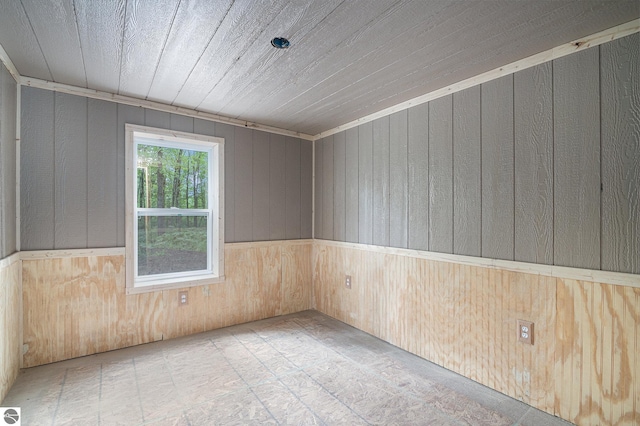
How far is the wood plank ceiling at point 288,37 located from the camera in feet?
5.40

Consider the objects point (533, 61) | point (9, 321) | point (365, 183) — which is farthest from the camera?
point (365, 183)

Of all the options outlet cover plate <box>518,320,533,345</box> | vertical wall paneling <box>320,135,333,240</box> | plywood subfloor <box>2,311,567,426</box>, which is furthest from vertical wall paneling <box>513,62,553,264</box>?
vertical wall paneling <box>320,135,333,240</box>

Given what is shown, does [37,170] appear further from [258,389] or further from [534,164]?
[534,164]

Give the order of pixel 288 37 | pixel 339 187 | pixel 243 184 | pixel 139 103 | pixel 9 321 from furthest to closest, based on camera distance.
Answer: pixel 339 187
pixel 243 184
pixel 139 103
pixel 9 321
pixel 288 37

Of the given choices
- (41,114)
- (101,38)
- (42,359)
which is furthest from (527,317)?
(41,114)

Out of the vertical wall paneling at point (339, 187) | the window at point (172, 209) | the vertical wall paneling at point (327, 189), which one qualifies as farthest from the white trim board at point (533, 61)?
the window at point (172, 209)

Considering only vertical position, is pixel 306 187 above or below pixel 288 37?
below

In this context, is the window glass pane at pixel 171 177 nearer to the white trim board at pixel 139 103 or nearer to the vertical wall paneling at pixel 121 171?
the vertical wall paneling at pixel 121 171

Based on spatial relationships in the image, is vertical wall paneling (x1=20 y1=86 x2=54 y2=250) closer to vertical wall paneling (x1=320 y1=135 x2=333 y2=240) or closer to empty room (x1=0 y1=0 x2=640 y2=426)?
empty room (x1=0 y1=0 x2=640 y2=426)

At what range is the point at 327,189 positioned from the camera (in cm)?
405

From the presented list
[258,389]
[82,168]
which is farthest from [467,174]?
[82,168]

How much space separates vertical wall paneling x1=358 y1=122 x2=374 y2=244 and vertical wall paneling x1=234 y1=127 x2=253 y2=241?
134 cm

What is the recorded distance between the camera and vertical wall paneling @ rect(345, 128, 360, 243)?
11.8 feet

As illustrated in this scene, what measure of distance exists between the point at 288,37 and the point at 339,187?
2125mm
